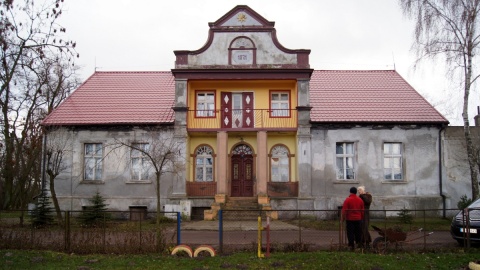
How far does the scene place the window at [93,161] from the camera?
23.8 metres

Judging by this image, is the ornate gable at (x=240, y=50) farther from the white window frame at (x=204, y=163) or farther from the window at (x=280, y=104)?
the white window frame at (x=204, y=163)

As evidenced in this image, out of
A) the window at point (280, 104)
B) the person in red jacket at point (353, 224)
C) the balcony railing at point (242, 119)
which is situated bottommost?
the person in red jacket at point (353, 224)

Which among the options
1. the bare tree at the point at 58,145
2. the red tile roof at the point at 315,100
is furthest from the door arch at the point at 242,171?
the bare tree at the point at 58,145

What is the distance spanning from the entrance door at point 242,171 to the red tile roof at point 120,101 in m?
4.11

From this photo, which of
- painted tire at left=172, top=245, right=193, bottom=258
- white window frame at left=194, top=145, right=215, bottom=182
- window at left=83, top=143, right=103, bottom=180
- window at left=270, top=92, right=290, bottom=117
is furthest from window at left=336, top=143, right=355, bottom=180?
painted tire at left=172, top=245, right=193, bottom=258

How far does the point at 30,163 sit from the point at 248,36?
21.0 metres

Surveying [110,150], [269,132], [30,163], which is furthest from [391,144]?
[30,163]

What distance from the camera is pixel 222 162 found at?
75.5ft

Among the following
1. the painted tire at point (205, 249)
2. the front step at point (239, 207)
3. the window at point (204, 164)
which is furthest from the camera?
the window at point (204, 164)

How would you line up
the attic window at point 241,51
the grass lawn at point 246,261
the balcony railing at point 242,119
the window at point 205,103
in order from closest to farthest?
the grass lawn at point 246,261, the attic window at point 241,51, the balcony railing at point 242,119, the window at point 205,103

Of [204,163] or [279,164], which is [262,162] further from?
[204,163]

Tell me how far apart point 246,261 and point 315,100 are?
1559cm

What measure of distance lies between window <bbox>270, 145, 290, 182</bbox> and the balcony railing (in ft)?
4.98

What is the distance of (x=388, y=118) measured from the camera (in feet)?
76.7
